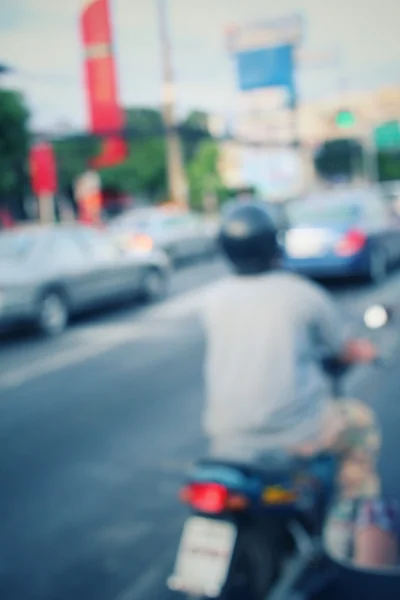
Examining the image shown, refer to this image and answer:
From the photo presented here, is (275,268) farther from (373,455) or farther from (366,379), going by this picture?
(366,379)

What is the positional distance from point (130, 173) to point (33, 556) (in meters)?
61.0

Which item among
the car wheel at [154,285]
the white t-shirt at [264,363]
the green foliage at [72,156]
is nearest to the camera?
the white t-shirt at [264,363]

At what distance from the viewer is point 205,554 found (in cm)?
248

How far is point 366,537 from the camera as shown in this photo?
99.3 inches

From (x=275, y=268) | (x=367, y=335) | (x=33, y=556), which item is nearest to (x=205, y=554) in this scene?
(x=275, y=268)

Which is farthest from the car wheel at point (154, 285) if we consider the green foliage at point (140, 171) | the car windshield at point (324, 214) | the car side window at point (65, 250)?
the green foliage at point (140, 171)

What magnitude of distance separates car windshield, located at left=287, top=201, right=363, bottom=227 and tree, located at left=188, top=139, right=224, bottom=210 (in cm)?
2529

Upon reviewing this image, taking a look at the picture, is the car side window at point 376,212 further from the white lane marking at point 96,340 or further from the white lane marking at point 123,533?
the white lane marking at point 123,533

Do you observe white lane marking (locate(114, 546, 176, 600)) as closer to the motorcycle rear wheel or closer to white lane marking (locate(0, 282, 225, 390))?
the motorcycle rear wheel

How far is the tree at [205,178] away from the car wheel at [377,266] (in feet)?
83.7

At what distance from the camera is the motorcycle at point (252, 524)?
247 centimetres

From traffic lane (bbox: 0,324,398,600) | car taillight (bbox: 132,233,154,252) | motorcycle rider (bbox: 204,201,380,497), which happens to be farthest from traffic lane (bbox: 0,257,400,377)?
motorcycle rider (bbox: 204,201,380,497)

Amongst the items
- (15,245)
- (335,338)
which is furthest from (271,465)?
(15,245)

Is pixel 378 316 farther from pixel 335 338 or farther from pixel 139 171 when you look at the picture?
pixel 139 171
